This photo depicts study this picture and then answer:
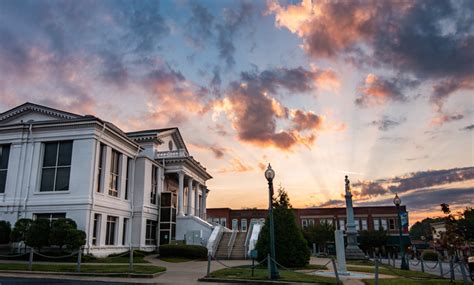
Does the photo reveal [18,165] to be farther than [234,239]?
No

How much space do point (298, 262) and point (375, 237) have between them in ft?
141

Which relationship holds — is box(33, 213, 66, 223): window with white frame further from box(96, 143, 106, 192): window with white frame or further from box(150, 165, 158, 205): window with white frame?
box(150, 165, 158, 205): window with white frame

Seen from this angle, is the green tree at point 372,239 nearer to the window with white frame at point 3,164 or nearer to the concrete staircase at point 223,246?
the concrete staircase at point 223,246

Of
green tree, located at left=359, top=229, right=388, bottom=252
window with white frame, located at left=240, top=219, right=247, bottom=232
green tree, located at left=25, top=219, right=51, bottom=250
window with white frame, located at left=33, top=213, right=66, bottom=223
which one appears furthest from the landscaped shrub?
window with white frame, located at left=240, top=219, right=247, bottom=232

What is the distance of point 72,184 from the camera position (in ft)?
90.6

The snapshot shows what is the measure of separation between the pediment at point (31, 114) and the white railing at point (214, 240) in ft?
48.3

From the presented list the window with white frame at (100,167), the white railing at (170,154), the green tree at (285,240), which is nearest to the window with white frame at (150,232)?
the white railing at (170,154)

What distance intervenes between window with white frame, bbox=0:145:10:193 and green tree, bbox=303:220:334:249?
1620 inches

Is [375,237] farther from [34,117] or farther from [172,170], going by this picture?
[34,117]

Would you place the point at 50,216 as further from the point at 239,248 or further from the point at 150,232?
the point at 239,248

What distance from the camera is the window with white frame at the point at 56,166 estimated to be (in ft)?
92.5

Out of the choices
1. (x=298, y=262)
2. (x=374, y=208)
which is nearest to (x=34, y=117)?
(x=298, y=262)

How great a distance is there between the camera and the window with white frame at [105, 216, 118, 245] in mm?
30016

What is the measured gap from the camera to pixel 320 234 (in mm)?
59125
